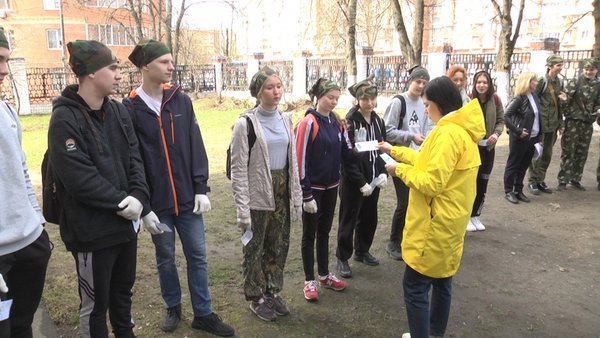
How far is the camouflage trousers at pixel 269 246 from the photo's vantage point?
11.1 feet

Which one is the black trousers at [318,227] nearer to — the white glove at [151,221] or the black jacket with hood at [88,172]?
the white glove at [151,221]

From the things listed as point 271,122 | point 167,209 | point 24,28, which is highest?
point 24,28

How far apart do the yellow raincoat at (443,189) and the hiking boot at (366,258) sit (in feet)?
5.70

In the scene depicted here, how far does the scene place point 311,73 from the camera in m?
21.5

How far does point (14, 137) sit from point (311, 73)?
19904mm

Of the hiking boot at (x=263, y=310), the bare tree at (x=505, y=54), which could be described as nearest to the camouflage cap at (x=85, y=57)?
the hiking boot at (x=263, y=310)

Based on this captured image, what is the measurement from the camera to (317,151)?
364 centimetres

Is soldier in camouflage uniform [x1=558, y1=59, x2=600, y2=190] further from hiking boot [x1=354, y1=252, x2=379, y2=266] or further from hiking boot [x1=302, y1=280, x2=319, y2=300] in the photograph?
hiking boot [x1=302, y1=280, x2=319, y2=300]

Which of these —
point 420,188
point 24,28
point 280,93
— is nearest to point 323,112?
point 280,93

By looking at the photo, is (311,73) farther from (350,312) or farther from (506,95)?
(350,312)

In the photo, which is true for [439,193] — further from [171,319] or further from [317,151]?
[171,319]

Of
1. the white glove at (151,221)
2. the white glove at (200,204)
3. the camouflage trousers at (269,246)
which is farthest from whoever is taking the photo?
the camouflage trousers at (269,246)

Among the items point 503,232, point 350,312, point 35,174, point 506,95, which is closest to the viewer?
point 350,312

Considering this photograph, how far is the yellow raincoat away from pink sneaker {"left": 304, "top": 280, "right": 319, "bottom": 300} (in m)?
1.20
